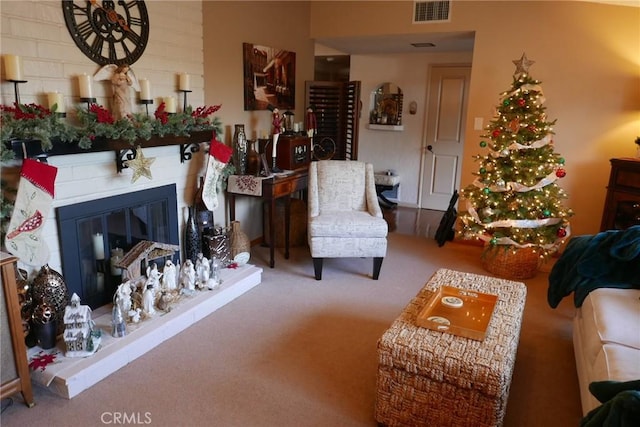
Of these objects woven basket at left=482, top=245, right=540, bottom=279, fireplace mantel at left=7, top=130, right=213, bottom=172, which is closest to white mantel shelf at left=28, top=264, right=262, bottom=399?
fireplace mantel at left=7, top=130, right=213, bottom=172

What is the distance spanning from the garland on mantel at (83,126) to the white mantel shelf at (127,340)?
102 centimetres

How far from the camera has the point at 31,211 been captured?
2279 millimetres

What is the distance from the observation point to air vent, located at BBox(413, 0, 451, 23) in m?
4.41

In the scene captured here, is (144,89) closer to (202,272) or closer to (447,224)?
(202,272)

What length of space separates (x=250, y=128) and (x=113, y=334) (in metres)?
2.29

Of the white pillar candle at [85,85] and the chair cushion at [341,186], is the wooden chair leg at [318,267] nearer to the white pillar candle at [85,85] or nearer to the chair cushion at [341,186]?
the chair cushion at [341,186]

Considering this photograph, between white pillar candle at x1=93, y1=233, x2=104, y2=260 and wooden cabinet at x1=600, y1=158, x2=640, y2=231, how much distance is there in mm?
3804

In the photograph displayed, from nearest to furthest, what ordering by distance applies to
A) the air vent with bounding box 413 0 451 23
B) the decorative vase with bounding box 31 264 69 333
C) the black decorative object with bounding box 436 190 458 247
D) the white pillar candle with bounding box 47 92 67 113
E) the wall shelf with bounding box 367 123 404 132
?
the decorative vase with bounding box 31 264 69 333
the white pillar candle with bounding box 47 92 67 113
the air vent with bounding box 413 0 451 23
the black decorative object with bounding box 436 190 458 247
the wall shelf with bounding box 367 123 404 132

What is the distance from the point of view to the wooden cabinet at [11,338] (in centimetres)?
194

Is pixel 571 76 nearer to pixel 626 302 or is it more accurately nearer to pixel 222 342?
pixel 626 302

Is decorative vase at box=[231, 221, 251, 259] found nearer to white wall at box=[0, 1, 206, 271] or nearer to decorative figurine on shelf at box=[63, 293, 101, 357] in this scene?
white wall at box=[0, 1, 206, 271]

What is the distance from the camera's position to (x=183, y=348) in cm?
262

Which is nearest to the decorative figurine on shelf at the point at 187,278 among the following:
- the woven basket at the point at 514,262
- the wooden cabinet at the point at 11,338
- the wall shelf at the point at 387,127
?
the wooden cabinet at the point at 11,338

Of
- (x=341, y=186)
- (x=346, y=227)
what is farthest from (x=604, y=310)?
(x=341, y=186)
